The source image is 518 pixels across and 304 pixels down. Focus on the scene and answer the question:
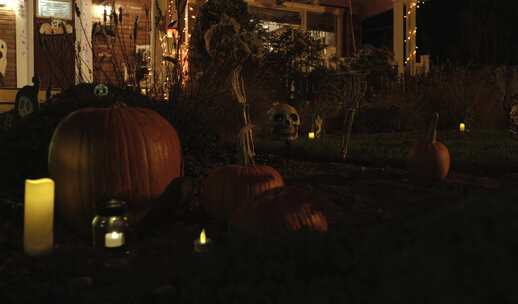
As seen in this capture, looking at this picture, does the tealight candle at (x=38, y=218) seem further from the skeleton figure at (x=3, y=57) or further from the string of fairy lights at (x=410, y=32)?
the string of fairy lights at (x=410, y=32)

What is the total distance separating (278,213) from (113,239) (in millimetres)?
736

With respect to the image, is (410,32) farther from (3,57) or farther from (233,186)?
(233,186)

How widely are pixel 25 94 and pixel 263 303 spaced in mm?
3175

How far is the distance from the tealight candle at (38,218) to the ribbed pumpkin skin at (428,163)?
262 centimetres

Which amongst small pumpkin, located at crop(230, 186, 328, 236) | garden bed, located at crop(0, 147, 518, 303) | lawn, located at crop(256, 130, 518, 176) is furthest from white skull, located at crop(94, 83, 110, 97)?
lawn, located at crop(256, 130, 518, 176)

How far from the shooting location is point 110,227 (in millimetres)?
2379

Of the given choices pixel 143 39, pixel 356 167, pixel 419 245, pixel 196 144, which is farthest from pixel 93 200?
pixel 143 39

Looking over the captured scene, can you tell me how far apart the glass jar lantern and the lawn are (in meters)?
3.23

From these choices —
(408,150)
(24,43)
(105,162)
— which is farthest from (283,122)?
(24,43)

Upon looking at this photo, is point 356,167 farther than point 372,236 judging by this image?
Yes

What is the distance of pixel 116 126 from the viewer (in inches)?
107

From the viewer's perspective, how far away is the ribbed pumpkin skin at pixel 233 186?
2.86m

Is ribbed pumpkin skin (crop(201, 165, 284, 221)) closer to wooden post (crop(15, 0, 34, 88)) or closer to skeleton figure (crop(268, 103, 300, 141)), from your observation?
skeleton figure (crop(268, 103, 300, 141))

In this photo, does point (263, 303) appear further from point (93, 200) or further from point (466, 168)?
point (466, 168)
